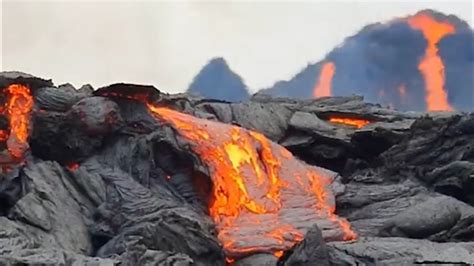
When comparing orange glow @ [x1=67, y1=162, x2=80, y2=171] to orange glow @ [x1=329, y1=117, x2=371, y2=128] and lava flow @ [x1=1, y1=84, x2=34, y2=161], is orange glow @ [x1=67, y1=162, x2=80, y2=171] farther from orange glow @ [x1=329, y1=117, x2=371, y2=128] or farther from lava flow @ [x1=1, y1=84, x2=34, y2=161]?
orange glow @ [x1=329, y1=117, x2=371, y2=128]

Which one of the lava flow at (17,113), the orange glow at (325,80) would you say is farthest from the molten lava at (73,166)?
the orange glow at (325,80)

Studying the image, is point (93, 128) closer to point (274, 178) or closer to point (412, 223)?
point (274, 178)

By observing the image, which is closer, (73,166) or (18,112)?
(73,166)

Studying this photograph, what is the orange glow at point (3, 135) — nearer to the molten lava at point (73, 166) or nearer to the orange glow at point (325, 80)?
the molten lava at point (73, 166)

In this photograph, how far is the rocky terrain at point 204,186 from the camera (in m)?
16.1

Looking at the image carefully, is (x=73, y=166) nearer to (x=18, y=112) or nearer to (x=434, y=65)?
(x=18, y=112)

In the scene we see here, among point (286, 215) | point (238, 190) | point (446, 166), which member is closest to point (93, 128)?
point (238, 190)

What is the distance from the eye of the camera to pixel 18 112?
20.1m

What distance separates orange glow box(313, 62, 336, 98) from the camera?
44.9 metres

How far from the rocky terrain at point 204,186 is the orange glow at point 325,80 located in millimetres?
19833

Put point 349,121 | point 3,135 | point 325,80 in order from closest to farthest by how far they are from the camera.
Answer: point 3,135 → point 349,121 → point 325,80

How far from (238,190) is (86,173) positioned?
366cm

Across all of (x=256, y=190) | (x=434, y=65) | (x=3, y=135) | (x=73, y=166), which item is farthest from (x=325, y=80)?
(x=3, y=135)

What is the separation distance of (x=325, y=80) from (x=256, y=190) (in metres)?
26.5
